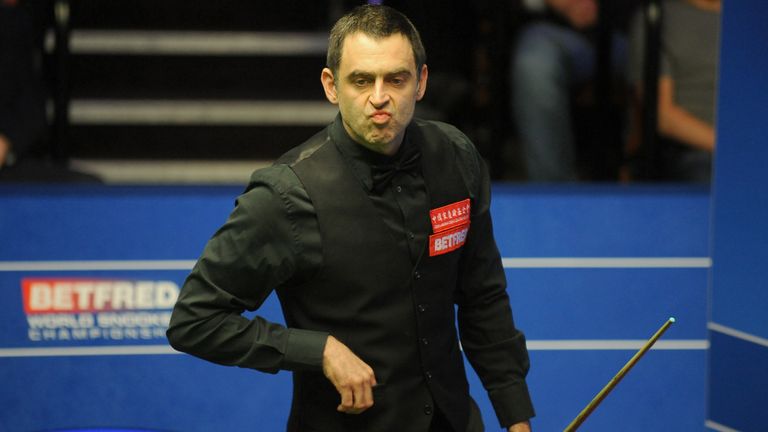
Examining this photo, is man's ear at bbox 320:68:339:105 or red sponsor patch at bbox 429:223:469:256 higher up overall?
man's ear at bbox 320:68:339:105

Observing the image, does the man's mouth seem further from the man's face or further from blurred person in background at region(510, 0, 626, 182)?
blurred person in background at region(510, 0, 626, 182)

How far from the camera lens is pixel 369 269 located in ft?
8.58

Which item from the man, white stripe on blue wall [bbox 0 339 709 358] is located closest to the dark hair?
the man

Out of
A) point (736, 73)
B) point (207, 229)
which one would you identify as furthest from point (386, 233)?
point (207, 229)

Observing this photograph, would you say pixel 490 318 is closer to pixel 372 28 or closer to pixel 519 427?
pixel 519 427

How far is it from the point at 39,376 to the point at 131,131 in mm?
1083

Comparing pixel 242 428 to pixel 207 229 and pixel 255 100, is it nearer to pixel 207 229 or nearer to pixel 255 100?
pixel 207 229

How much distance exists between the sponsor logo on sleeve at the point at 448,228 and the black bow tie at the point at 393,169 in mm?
106

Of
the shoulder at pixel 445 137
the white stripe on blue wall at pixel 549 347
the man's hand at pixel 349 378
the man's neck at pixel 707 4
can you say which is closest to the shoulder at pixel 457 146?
the shoulder at pixel 445 137

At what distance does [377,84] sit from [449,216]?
1.13ft

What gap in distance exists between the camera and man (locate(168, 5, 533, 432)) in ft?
8.30

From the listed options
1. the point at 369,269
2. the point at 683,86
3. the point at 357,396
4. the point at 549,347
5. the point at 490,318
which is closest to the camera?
the point at 357,396

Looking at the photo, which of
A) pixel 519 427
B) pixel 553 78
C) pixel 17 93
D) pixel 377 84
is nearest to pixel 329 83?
pixel 377 84

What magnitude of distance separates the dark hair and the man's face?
0.01 metres
